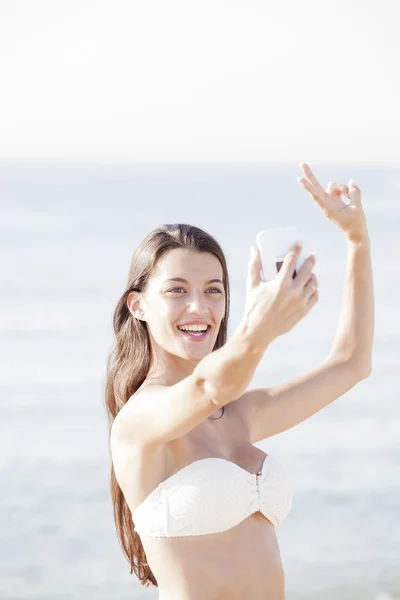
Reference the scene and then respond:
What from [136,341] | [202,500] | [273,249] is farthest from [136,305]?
[273,249]

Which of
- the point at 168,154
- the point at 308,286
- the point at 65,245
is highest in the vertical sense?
the point at 168,154

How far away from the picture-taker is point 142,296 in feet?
7.99

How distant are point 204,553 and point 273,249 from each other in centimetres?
81

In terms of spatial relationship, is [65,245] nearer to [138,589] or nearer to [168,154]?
[168,154]

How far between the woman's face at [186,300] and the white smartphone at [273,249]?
626mm

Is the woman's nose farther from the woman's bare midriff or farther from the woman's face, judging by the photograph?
the woman's bare midriff

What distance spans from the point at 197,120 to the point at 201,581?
10445mm

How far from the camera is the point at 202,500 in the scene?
7.33 ft

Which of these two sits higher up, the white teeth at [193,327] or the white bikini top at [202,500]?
the white teeth at [193,327]

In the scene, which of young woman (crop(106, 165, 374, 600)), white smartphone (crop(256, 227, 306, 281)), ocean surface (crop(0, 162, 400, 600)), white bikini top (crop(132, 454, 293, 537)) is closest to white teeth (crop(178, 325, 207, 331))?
young woman (crop(106, 165, 374, 600))

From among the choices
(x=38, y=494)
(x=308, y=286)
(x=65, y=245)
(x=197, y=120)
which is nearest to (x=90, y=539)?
(x=38, y=494)

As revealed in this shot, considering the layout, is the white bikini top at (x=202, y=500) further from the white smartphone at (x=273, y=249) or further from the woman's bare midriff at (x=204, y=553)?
the white smartphone at (x=273, y=249)

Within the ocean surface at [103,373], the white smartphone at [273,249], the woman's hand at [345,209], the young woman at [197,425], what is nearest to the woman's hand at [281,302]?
the white smartphone at [273,249]

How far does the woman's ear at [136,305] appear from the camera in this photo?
8.02 ft
